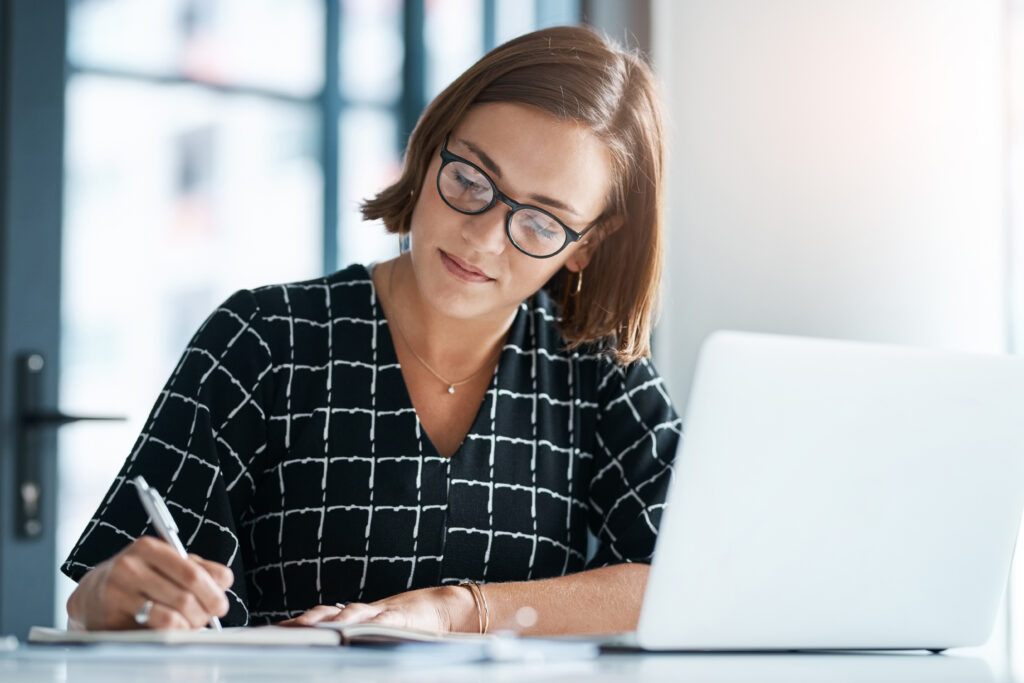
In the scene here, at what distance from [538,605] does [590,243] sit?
522mm

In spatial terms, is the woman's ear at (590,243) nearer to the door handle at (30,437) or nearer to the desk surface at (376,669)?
the desk surface at (376,669)

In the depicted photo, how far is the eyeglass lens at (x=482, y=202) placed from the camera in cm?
133

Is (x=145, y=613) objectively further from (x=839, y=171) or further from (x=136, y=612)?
(x=839, y=171)

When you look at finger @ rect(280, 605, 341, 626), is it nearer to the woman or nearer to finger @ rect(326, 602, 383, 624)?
finger @ rect(326, 602, 383, 624)

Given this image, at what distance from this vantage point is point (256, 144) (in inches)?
103

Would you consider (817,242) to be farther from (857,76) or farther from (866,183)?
(857,76)

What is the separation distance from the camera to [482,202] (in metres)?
1.33

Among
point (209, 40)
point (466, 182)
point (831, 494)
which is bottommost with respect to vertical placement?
point (831, 494)

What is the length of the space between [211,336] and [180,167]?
125 centimetres

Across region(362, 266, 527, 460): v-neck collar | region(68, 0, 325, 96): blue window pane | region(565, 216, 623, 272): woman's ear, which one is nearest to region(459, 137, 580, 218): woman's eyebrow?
region(565, 216, 623, 272): woman's ear

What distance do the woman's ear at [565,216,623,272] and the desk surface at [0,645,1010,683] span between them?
2.52ft

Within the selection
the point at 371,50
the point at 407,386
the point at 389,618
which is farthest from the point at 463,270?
the point at 371,50

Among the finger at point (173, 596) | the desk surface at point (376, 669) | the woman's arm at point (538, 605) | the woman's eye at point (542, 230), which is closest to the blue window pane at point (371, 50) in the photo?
the woman's eye at point (542, 230)

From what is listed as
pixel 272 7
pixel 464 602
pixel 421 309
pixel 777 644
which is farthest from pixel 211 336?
pixel 272 7
